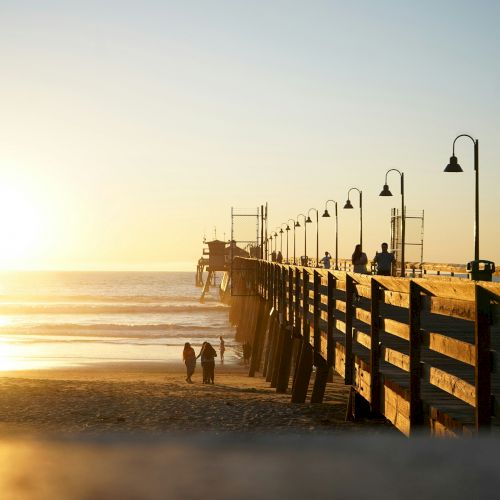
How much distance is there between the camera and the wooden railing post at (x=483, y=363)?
4.93 meters

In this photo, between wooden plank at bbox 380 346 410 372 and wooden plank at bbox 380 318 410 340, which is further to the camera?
wooden plank at bbox 380 346 410 372

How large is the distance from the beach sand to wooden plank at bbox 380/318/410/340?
3.70 m

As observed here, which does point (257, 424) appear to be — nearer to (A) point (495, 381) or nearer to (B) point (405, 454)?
(A) point (495, 381)

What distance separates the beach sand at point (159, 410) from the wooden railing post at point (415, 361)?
17.2 ft

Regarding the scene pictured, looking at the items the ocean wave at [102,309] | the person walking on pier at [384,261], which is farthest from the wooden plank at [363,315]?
the ocean wave at [102,309]

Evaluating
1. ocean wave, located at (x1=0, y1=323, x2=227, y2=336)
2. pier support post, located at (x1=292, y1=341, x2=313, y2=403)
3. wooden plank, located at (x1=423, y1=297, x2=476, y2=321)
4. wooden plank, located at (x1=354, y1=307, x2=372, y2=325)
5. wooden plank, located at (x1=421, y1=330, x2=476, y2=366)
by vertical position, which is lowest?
ocean wave, located at (x1=0, y1=323, x2=227, y2=336)

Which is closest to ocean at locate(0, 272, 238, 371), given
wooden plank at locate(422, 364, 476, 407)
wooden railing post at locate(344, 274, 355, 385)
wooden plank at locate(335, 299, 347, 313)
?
wooden plank at locate(335, 299, 347, 313)

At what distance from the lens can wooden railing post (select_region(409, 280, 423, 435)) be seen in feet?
22.0

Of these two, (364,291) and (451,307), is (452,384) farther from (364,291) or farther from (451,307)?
(364,291)

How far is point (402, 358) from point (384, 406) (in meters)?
0.90

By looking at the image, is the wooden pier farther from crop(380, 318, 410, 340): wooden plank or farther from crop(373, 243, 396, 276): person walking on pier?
crop(373, 243, 396, 276): person walking on pier

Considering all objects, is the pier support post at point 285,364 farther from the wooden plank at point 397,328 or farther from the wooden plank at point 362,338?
the wooden plank at point 397,328

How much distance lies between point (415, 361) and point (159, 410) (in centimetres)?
1147

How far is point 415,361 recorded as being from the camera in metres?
6.88
